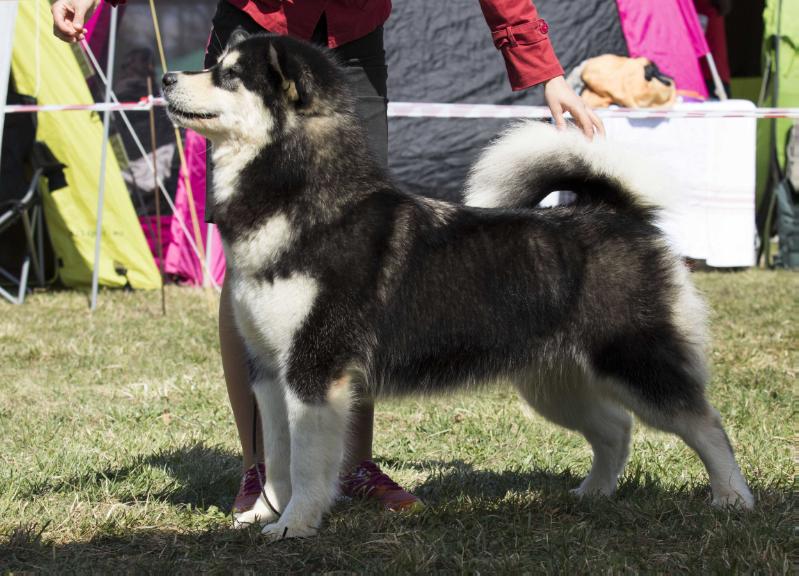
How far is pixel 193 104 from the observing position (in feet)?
7.63

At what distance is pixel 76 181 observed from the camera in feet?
22.8

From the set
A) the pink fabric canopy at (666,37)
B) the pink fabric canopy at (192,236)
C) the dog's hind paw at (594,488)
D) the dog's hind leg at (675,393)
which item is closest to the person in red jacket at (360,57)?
the dog's hind paw at (594,488)

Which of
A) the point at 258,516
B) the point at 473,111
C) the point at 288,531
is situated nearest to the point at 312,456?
the point at 288,531

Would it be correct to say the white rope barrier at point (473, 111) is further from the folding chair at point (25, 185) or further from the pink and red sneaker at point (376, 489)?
the pink and red sneaker at point (376, 489)

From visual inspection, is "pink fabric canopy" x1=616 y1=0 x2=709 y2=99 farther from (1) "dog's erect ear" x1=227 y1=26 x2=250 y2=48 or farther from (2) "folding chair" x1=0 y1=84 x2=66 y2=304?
(1) "dog's erect ear" x1=227 y1=26 x2=250 y2=48

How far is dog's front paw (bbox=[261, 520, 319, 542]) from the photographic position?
241cm

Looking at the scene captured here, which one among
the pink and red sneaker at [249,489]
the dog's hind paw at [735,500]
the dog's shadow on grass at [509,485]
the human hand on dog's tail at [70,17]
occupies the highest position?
the human hand on dog's tail at [70,17]

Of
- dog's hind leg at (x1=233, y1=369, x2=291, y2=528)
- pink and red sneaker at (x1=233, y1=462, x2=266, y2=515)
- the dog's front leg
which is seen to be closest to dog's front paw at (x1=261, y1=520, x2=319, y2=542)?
the dog's front leg

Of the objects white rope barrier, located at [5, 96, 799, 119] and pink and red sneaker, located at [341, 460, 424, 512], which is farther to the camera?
white rope barrier, located at [5, 96, 799, 119]

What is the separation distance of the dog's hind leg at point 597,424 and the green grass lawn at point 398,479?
0.08 metres

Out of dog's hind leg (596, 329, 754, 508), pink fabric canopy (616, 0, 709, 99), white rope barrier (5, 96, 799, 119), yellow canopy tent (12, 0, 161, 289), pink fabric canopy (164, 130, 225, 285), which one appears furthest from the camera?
pink fabric canopy (616, 0, 709, 99)

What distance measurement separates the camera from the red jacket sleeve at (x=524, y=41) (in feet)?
8.69

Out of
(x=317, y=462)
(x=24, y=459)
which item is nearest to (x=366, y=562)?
(x=317, y=462)

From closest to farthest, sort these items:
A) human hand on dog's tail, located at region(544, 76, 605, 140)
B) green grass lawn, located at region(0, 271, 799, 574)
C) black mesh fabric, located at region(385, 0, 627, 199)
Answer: green grass lawn, located at region(0, 271, 799, 574) < human hand on dog's tail, located at region(544, 76, 605, 140) < black mesh fabric, located at region(385, 0, 627, 199)
